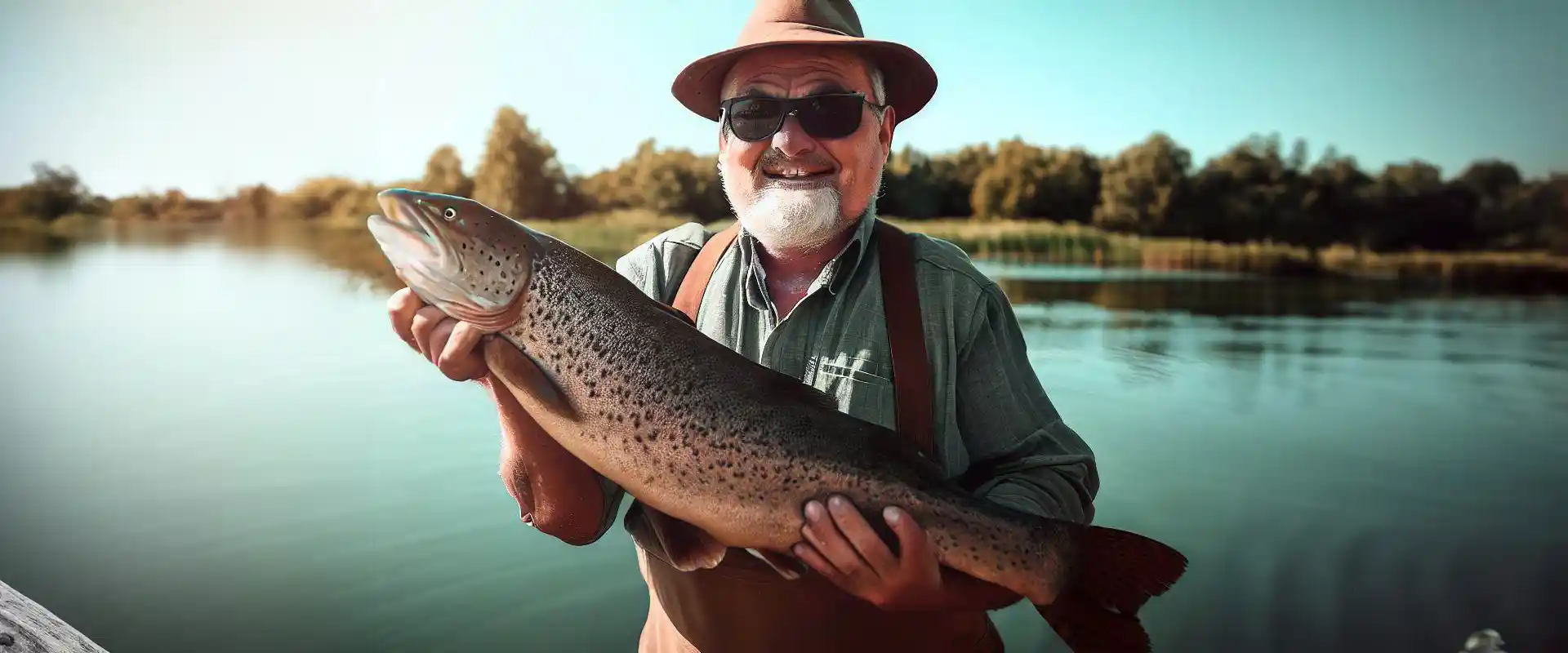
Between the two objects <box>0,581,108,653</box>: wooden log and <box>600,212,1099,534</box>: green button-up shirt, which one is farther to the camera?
<box>600,212,1099,534</box>: green button-up shirt

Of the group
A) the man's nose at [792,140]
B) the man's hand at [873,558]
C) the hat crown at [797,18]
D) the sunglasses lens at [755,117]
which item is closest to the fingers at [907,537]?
the man's hand at [873,558]

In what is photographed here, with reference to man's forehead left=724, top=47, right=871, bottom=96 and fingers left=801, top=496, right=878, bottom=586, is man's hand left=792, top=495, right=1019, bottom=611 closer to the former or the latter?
fingers left=801, top=496, right=878, bottom=586

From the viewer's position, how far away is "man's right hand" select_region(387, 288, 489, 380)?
2.34 meters

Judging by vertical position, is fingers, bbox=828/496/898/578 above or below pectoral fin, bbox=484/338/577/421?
below

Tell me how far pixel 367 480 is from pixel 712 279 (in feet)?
60.7

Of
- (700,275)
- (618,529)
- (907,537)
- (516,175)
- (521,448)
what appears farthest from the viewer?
(516,175)

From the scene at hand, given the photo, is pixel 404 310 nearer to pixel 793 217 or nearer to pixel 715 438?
pixel 715 438

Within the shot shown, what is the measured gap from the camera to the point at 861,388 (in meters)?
2.73

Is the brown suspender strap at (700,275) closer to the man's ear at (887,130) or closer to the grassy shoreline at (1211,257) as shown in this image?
the man's ear at (887,130)

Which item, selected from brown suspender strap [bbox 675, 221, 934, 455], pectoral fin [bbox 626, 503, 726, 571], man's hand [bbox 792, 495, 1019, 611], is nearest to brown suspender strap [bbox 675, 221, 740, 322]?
brown suspender strap [bbox 675, 221, 934, 455]

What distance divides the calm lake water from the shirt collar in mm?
10401

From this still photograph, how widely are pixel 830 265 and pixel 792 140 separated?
46 cm

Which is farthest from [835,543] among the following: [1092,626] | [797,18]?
[797,18]

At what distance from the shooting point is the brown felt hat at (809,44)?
9.45 ft
